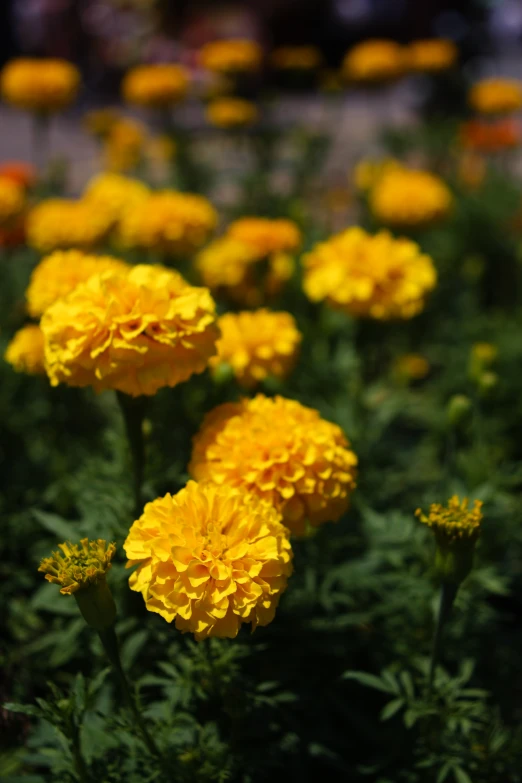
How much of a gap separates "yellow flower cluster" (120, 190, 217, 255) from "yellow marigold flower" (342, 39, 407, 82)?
2.32m

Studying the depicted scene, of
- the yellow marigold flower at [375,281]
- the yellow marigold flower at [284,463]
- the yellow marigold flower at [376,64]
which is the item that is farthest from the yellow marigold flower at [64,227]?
the yellow marigold flower at [376,64]

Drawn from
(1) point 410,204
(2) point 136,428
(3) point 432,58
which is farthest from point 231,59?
(2) point 136,428

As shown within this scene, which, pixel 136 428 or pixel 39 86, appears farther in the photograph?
pixel 39 86

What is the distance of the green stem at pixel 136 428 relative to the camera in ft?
5.13

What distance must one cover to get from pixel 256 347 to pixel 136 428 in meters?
0.46

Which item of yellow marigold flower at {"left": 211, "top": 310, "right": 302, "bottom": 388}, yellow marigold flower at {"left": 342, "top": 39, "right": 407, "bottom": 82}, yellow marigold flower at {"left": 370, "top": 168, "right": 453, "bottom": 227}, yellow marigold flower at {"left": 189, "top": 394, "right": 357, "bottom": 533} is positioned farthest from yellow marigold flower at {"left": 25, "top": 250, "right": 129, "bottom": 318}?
yellow marigold flower at {"left": 342, "top": 39, "right": 407, "bottom": 82}

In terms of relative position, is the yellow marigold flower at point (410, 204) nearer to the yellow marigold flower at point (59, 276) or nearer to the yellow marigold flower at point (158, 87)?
the yellow marigold flower at point (158, 87)

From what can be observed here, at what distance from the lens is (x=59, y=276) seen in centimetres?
188

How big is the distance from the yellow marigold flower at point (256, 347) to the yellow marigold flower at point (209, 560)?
0.62m

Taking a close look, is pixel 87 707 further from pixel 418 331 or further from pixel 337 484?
pixel 418 331

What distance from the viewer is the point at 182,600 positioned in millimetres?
1192

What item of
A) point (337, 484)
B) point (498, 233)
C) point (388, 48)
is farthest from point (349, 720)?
point (388, 48)

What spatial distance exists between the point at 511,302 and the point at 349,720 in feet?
9.90

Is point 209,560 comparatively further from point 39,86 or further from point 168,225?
point 39,86
